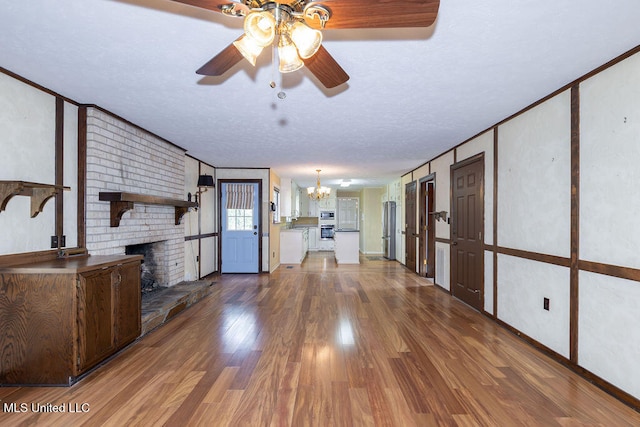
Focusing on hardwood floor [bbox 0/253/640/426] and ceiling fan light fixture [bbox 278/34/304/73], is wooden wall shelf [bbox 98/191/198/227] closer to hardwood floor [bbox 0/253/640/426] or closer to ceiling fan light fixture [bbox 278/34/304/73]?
hardwood floor [bbox 0/253/640/426]

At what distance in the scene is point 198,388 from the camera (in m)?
2.28

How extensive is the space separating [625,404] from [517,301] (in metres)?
1.28

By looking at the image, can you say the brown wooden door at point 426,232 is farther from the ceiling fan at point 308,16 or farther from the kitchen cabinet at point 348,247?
the ceiling fan at point 308,16

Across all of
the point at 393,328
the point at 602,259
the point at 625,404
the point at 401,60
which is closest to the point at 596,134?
the point at 602,259

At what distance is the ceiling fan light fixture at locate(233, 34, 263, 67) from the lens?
1.45 meters

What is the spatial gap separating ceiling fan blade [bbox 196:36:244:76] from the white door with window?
524 cm

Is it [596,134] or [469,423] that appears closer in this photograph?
[469,423]

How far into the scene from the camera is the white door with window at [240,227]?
22.5 ft

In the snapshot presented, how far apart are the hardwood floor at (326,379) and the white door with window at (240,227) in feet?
9.38

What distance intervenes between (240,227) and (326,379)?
5022 millimetres

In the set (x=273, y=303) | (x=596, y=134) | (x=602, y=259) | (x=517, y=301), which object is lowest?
(x=273, y=303)

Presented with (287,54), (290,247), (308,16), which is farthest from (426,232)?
(308,16)

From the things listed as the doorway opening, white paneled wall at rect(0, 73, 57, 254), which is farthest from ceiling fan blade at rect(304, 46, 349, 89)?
the doorway opening

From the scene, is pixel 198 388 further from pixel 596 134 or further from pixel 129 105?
pixel 596 134
